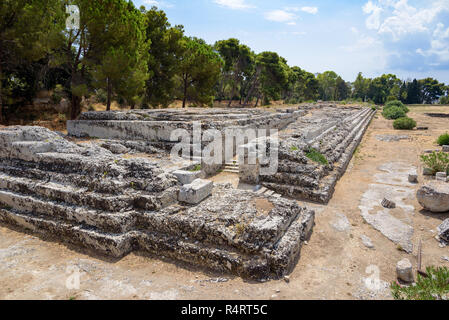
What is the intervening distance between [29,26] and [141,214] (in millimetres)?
11104

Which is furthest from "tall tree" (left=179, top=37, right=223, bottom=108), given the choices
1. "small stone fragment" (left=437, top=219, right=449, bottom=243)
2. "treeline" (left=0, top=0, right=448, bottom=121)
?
"small stone fragment" (left=437, top=219, right=449, bottom=243)

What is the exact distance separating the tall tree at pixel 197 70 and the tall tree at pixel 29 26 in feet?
29.0

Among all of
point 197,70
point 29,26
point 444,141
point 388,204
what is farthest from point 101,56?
point 444,141

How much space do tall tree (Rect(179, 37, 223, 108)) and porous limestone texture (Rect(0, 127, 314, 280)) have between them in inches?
590

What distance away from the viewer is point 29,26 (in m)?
10.9

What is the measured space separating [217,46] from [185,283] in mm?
29621

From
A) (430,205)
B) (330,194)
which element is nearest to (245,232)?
(330,194)

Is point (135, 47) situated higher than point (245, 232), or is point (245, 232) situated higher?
point (135, 47)

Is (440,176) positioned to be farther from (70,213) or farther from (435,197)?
(70,213)

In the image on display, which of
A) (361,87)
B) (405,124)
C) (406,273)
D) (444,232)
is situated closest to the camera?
(406,273)

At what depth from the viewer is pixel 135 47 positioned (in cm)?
1321

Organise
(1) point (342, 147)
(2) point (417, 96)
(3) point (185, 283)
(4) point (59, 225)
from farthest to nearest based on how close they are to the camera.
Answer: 1. (2) point (417, 96)
2. (1) point (342, 147)
3. (4) point (59, 225)
4. (3) point (185, 283)

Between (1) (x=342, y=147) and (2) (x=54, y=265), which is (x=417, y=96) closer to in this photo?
(1) (x=342, y=147)

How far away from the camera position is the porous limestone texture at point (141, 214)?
390cm
